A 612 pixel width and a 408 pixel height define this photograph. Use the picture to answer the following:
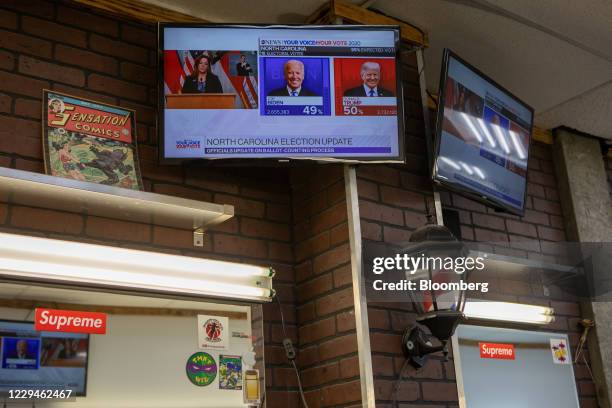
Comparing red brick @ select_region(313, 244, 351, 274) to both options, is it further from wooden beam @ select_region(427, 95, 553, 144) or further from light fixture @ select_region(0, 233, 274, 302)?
wooden beam @ select_region(427, 95, 553, 144)

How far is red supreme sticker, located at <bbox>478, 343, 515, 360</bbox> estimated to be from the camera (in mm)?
3248

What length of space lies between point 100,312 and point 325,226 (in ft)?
3.23

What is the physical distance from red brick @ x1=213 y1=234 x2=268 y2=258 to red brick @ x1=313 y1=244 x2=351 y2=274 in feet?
0.76

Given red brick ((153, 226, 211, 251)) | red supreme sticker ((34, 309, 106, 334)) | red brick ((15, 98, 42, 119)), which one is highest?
red brick ((15, 98, 42, 119))

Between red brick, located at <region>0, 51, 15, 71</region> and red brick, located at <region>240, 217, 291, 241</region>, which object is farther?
red brick, located at <region>240, 217, 291, 241</region>

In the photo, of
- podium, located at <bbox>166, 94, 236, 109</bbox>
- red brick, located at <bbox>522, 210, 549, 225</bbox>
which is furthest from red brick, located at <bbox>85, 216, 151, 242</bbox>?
red brick, located at <bbox>522, 210, 549, 225</bbox>

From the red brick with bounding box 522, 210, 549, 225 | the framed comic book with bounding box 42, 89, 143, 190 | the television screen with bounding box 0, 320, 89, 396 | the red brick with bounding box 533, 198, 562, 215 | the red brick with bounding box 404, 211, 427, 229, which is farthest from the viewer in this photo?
the red brick with bounding box 533, 198, 562, 215

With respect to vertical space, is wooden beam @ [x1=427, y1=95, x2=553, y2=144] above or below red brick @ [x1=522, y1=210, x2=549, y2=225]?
above

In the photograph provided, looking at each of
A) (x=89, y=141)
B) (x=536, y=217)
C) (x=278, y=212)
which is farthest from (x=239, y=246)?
(x=536, y=217)

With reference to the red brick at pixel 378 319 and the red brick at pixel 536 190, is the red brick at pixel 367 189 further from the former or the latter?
the red brick at pixel 536 190

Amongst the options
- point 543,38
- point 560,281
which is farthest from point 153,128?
point 560,281

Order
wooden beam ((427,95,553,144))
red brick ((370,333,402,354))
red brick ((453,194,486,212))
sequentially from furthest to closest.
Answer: wooden beam ((427,95,553,144))
red brick ((453,194,486,212))
red brick ((370,333,402,354))

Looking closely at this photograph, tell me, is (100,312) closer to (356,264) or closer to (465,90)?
(356,264)

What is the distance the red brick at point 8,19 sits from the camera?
2.56 m
